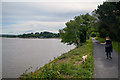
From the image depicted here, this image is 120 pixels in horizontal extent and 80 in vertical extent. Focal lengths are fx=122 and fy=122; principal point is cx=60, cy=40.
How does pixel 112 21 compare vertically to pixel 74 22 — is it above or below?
below

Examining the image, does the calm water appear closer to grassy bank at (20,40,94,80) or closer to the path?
grassy bank at (20,40,94,80)

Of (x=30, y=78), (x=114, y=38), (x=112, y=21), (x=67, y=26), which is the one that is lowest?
(x=30, y=78)

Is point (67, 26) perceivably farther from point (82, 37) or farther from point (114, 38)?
point (114, 38)

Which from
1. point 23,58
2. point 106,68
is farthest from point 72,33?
point 106,68

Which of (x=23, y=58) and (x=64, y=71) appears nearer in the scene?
(x=64, y=71)

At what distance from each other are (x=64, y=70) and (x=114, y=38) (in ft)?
17.2

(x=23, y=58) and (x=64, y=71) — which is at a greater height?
(x=64, y=71)

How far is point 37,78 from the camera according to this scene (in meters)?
5.45

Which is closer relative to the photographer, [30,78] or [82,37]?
[30,78]

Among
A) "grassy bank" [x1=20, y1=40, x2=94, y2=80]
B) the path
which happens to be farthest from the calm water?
the path

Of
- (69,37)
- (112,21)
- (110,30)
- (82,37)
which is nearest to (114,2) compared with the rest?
(112,21)

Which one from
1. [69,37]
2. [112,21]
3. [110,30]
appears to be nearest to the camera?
[110,30]

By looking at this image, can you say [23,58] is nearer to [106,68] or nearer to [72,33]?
[72,33]

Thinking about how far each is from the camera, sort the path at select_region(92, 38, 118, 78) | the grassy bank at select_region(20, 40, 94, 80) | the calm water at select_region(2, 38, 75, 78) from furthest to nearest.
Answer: the calm water at select_region(2, 38, 75, 78)
the grassy bank at select_region(20, 40, 94, 80)
the path at select_region(92, 38, 118, 78)
